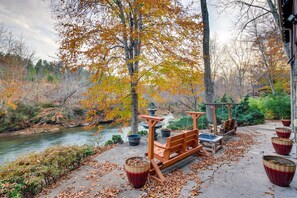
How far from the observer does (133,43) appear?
695cm

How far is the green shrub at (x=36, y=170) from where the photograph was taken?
3060mm

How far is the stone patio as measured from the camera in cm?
294

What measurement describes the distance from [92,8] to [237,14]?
27.8 ft

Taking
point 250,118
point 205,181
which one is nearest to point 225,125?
point 205,181

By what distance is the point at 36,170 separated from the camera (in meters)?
3.63

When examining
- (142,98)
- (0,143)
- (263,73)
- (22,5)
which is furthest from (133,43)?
(263,73)

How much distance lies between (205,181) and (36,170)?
3.99 m

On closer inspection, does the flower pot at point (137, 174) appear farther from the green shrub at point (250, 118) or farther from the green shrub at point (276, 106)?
the green shrub at point (276, 106)

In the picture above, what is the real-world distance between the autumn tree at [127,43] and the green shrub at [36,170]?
2.68 meters

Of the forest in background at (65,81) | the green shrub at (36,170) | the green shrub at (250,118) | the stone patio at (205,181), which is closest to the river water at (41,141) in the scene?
the forest in background at (65,81)

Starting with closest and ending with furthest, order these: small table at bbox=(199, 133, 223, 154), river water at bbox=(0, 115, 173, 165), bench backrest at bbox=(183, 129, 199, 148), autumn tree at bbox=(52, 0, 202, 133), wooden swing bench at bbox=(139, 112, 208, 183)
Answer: wooden swing bench at bbox=(139, 112, 208, 183) < bench backrest at bbox=(183, 129, 199, 148) < small table at bbox=(199, 133, 223, 154) < autumn tree at bbox=(52, 0, 202, 133) < river water at bbox=(0, 115, 173, 165)

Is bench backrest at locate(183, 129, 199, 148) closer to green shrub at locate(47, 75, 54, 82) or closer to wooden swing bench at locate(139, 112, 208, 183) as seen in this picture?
wooden swing bench at locate(139, 112, 208, 183)

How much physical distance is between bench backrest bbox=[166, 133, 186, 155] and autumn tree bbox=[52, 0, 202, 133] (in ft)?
9.89

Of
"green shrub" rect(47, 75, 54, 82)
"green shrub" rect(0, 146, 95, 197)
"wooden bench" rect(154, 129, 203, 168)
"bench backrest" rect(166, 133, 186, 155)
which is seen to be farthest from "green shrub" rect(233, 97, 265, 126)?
"green shrub" rect(47, 75, 54, 82)
